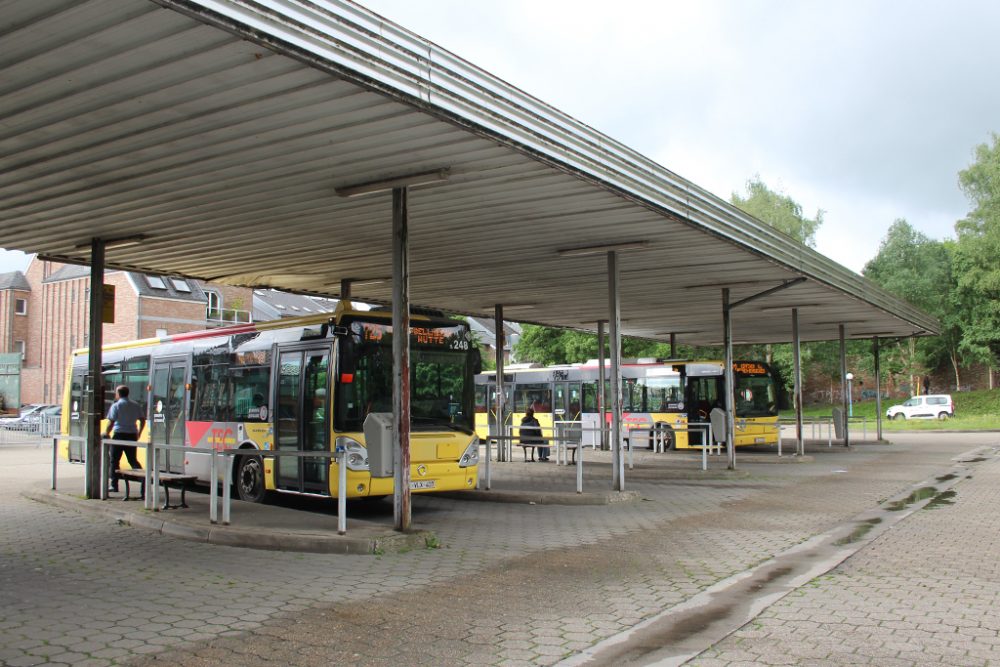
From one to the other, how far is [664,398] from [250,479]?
17358 mm

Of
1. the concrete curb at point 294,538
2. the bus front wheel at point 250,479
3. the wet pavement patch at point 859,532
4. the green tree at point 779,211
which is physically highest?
the green tree at point 779,211

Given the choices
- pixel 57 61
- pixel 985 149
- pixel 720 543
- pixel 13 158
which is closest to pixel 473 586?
pixel 720 543

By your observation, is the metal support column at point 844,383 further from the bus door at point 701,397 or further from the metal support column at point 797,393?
the bus door at point 701,397

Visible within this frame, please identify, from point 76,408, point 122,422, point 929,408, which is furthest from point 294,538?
point 929,408

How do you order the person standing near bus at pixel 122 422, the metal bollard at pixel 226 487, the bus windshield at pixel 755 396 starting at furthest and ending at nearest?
the bus windshield at pixel 755 396
the person standing near bus at pixel 122 422
the metal bollard at pixel 226 487

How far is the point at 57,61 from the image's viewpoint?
6688mm

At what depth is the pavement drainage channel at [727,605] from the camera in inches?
219

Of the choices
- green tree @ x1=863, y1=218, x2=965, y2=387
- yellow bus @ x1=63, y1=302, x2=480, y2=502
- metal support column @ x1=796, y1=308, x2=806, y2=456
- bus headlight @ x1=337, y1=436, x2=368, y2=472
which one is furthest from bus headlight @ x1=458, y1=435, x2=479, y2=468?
green tree @ x1=863, y1=218, x2=965, y2=387

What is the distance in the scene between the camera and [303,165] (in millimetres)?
9625

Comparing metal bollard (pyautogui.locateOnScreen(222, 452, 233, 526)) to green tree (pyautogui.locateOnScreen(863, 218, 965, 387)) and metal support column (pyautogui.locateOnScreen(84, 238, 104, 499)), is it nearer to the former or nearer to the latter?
metal support column (pyautogui.locateOnScreen(84, 238, 104, 499))

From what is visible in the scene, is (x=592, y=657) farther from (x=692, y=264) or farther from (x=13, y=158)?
(x=692, y=264)

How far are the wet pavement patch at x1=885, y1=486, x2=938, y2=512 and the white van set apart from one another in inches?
1502

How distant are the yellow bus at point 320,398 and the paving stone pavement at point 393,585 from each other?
126 centimetres

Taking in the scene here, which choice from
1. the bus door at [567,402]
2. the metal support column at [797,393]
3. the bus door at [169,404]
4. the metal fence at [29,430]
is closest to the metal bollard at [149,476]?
the bus door at [169,404]
